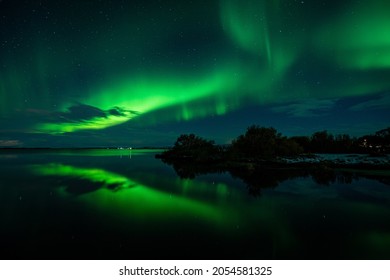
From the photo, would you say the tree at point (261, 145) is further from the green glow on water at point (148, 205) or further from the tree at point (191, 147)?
the green glow on water at point (148, 205)

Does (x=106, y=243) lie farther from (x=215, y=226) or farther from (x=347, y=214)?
(x=347, y=214)

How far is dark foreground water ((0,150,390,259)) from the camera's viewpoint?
33.2 ft

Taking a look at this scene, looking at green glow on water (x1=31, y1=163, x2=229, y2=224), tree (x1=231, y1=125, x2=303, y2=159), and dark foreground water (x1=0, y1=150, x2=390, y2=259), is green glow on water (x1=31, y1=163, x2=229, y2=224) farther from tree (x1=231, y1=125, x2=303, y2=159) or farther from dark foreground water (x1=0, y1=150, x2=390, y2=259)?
tree (x1=231, y1=125, x2=303, y2=159)

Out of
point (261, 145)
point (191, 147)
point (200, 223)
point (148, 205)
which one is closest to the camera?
point (200, 223)

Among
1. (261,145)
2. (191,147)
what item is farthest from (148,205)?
(191,147)

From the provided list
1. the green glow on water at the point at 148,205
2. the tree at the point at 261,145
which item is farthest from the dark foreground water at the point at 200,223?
the tree at the point at 261,145

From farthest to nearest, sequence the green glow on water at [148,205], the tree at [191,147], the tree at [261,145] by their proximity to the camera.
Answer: the tree at [191,147], the tree at [261,145], the green glow on water at [148,205]

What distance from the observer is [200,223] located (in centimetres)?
1341

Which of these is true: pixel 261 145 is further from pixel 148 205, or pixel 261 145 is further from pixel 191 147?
pixel 148 205

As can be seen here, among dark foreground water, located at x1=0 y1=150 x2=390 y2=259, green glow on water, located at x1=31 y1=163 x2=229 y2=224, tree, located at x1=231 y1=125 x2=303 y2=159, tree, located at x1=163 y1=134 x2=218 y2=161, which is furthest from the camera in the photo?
tree, located at x1=163 y1=134 x2=218 y2=161

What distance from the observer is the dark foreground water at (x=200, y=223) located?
1012cm

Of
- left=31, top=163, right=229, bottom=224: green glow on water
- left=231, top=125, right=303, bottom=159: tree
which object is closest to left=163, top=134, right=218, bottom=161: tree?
left=231, top=125, right=303, bottom=159: tree
